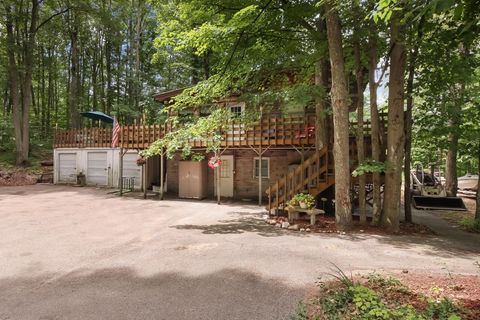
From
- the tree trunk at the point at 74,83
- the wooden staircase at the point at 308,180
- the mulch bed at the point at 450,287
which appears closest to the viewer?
the mulch bed at the point at 450,287

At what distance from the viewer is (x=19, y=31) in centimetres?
2053

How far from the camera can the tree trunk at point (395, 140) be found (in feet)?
25.3

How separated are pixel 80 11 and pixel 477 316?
87.3 feet

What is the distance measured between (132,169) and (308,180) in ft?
38.3

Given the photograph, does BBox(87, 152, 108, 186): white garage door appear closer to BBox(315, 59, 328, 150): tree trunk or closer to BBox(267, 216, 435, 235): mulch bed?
BBox(267, 216, 435, 235): mulch bed

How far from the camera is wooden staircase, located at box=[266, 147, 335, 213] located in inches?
360

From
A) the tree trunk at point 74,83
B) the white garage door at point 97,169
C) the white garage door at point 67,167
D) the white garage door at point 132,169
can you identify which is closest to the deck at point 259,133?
the white garage door at point 132,169

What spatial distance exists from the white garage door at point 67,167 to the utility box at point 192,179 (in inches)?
318

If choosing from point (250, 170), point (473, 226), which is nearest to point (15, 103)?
point (250, 170)

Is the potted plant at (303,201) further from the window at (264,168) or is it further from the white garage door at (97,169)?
the white garage door at (97,169)

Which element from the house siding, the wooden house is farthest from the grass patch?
the house siding

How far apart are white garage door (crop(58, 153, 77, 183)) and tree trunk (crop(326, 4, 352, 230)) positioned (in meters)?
16.9

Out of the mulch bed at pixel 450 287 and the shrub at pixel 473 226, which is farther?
the shrub at pixel 473 226

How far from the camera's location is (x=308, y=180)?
9.13 m
